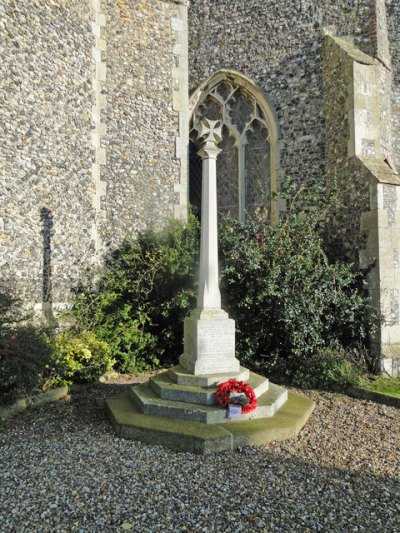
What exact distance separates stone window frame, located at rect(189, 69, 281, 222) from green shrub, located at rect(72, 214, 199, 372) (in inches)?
95.3

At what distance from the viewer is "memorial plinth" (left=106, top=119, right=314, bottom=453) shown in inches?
168

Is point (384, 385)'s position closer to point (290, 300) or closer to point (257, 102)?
point (290, 300)

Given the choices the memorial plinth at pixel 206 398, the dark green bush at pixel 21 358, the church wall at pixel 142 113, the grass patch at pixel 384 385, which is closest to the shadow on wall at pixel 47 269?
the dark green bush at pixel 21 358

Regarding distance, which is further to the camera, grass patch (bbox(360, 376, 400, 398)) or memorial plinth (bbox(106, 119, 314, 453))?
grass patch (bbox(360, 376, 400, 398))

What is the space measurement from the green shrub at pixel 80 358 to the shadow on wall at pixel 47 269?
0.57 metres

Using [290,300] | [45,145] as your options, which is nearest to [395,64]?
[290,300]

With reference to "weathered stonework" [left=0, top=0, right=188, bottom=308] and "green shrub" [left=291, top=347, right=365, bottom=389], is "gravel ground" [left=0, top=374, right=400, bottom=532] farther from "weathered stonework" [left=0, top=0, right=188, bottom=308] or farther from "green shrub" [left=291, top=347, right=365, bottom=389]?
"weathered stonework" [left=0, top=0, right=188, bottom=308]

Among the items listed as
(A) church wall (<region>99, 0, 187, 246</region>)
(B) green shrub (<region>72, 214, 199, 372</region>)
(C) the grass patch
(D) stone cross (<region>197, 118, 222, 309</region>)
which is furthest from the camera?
(A) church wall (<region>99, 0, 187, 246</region>)

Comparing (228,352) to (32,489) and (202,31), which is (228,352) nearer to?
(32,489)

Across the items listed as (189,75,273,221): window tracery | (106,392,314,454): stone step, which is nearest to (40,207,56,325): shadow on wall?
(106,392,314,454): stone step

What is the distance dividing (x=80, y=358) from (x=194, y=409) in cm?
275

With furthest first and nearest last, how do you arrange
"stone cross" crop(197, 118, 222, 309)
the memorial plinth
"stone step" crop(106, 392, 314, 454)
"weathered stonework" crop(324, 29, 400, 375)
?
"weathered stonework" crop(324, 29, 400, 375) < "stone cross" crop(197, 118, 222, 309) < the memorial plinth < "stone step" crop(106, 392, 314, 454)

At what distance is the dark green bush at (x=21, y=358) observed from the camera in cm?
531

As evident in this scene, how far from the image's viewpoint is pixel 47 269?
7438 mm
